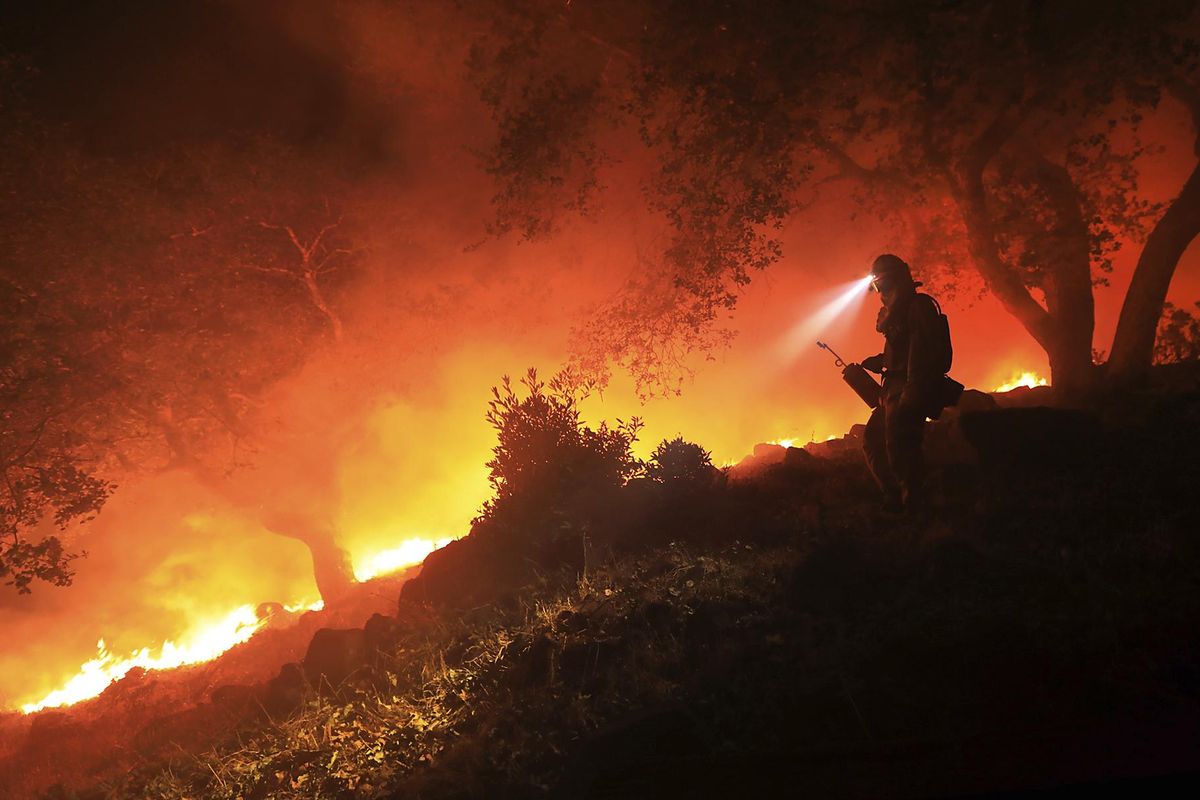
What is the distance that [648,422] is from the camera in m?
24.0

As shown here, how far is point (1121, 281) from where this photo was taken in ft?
74.8

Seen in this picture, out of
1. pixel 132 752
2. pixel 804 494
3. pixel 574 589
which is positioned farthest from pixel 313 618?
pixel 804 494

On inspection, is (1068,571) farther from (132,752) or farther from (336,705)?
(132,752)

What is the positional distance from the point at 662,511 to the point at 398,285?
13606mm

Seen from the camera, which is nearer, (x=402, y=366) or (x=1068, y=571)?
(x=1068, y=571)

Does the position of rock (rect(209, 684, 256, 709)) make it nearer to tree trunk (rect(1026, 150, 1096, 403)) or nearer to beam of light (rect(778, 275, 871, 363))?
tree trunk (rect(1026, 150, 1096, 403))

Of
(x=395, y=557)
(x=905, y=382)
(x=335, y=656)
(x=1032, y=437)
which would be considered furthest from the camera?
(x=395, y=557)

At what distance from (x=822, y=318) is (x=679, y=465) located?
17.3 m

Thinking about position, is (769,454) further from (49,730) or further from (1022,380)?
(49,730)

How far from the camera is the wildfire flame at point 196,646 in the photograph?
20.2 m

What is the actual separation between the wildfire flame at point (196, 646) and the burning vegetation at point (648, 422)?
277 mm

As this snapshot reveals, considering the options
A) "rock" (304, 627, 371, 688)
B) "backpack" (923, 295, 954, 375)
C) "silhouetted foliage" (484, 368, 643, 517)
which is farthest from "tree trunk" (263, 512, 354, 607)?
"backpack" (923, 295, 954, 375)

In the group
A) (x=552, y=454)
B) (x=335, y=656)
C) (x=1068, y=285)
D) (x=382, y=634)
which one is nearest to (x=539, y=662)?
(x=382, y=634)

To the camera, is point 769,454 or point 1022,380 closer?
point 769,454
